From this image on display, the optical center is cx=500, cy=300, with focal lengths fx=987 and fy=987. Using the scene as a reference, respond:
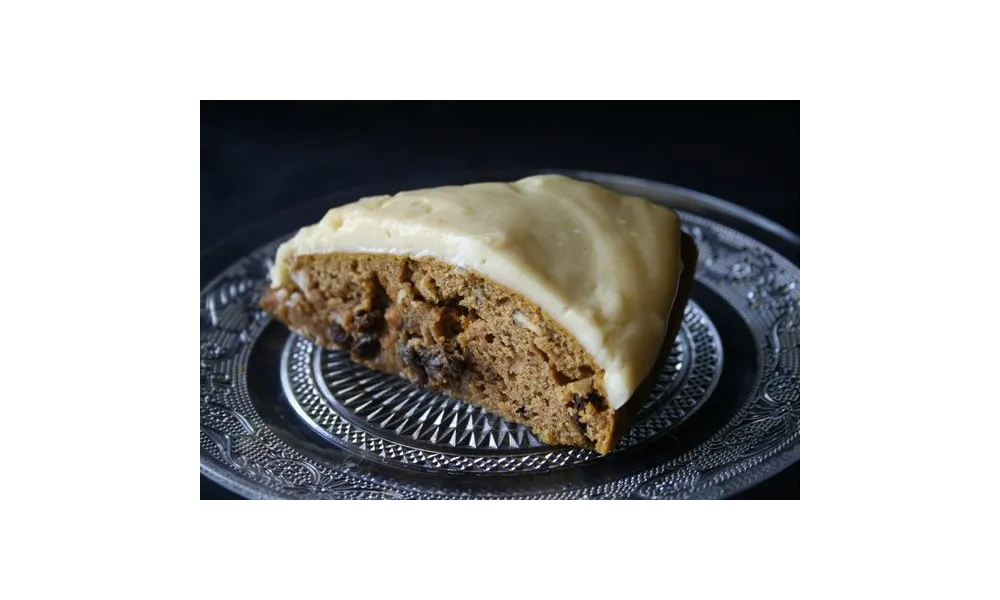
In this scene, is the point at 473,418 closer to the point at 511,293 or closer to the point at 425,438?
the point at 425,438

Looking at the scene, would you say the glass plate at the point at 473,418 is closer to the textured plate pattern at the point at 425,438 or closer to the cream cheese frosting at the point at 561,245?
the textured plate pattern at the point at 425,438

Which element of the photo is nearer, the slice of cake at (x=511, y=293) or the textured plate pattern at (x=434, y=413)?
the slice of cake at (x=511, y=293)

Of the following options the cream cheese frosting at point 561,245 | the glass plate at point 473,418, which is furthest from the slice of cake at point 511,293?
the glass plate at point 473,418

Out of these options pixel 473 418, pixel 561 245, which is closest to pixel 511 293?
pixel 561 245

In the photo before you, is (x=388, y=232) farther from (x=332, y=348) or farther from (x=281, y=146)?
(x=281, y=146)

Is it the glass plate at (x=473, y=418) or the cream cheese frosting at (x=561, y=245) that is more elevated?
the cream cheese frosting at (x=561, y=245)

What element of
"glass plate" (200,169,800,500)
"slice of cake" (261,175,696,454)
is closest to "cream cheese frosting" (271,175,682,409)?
"slice of cake" (261,175,696,454)
